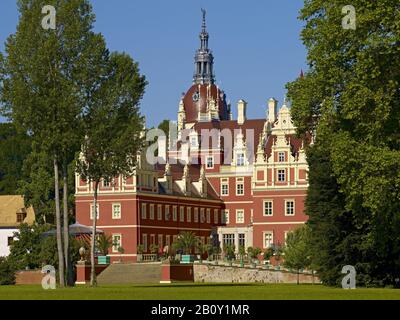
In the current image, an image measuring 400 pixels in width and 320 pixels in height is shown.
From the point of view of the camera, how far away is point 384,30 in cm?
4841

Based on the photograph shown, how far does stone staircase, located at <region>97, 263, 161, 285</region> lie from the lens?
3228 inches

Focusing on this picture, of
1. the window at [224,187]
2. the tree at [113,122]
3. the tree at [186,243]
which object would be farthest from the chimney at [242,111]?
the tree at [113,122]

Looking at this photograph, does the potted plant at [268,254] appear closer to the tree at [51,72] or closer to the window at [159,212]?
the window at [159,212]

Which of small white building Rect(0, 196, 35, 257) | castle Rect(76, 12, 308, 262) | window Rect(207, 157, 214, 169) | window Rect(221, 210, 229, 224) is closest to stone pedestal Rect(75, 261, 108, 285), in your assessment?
castle Rect(76, 12, 308, 262)

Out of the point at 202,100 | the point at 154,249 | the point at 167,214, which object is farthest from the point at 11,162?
the point at 154,249

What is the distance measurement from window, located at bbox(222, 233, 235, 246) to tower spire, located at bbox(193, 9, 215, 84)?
26070mm

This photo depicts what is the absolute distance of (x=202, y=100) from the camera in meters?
126

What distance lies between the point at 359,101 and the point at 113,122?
55.5ft

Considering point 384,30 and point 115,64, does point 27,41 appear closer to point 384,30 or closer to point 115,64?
point 115,64

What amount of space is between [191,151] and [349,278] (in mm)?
56729

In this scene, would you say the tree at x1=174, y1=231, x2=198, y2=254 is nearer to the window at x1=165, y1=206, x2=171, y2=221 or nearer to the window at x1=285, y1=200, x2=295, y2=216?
the window at x1=165, y1=206, x2=171, y2=221

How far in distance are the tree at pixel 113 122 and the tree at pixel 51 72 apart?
3.79 ft

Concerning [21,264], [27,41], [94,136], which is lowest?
[21,264]
